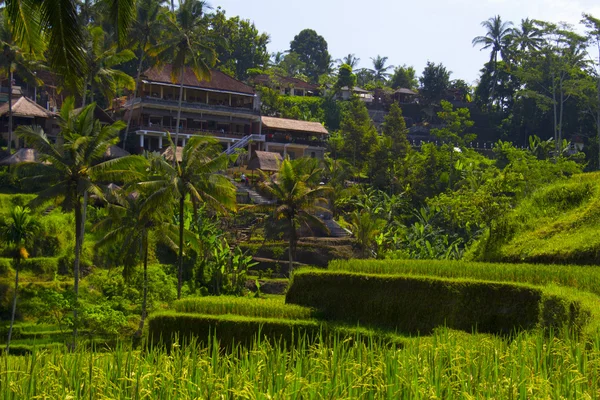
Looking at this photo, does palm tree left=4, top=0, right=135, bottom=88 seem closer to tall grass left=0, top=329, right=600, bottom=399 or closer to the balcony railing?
tall grass left=0, top=329, right=600, bottom=399

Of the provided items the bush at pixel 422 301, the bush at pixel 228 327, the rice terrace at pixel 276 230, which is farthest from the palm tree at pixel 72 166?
the bush at pixel 422 301

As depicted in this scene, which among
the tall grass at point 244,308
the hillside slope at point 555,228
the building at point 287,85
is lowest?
the tall grass at point 244,308

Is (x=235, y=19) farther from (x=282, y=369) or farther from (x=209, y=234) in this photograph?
(x=282, y=369)

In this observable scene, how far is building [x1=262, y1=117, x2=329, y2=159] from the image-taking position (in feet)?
184

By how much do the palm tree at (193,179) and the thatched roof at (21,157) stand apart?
12.0 m

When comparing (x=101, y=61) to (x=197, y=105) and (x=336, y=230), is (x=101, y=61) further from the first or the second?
(x=336, y=230)

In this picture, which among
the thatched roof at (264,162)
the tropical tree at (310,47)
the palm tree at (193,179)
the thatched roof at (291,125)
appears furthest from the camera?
the tropical tree at (310,47)

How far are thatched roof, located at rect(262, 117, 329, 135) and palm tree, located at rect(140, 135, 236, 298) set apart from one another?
26.0 m

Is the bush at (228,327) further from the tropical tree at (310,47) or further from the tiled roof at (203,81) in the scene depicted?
the tropical tree at (310,47)

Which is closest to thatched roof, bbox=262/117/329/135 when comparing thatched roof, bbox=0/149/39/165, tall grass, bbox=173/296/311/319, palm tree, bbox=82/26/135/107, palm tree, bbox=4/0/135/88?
palm tree, bbox=82/26/135/107

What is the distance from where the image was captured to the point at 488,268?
18594 mm

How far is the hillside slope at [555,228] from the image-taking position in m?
20.0

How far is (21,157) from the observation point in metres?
38.8

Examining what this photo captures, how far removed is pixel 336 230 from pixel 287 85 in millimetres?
32876
